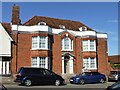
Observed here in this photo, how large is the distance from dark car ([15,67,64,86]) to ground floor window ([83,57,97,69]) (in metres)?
15.8

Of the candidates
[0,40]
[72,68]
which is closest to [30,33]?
[0,40]

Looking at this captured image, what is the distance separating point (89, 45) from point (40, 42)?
822 cm

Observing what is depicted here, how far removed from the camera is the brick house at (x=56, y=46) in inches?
1578

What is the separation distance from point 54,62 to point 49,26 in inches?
207

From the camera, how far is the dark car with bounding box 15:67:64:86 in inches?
1086

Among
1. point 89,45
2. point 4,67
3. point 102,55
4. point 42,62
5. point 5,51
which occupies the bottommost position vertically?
point 4,67

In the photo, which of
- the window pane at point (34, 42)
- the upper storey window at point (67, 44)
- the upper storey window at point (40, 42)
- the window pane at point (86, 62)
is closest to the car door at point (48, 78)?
the upper storey window at point (40, 42)

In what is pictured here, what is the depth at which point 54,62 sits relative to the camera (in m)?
42.1

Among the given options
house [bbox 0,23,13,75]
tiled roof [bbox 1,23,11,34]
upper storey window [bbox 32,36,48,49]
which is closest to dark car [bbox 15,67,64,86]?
house [bbox 0,23,13,75]

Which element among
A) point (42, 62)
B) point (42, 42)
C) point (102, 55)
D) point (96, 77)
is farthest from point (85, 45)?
point (96, 77)

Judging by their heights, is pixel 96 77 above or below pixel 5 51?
below

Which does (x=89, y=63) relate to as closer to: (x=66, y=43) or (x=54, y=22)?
(x=66, y=43)

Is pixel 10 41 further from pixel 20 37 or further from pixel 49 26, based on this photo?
pixel 49 26

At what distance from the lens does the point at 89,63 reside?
44.0 meters
